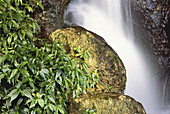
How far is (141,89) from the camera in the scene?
5.16 meters

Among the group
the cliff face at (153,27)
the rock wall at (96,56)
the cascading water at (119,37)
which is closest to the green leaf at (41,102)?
the rock wall at (96,56)

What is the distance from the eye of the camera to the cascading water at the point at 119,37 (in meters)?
4.97

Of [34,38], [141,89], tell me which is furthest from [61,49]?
[141,89]

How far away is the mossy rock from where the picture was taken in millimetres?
3629

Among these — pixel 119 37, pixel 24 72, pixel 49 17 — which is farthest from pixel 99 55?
pixel 119 37

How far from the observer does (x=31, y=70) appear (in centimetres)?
292

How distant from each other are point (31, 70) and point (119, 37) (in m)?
3.11

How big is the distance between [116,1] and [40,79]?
379cm

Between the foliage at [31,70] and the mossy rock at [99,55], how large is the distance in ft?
0.52

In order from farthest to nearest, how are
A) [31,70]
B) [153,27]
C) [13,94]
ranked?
1. [153,27]
2. [31,70]
3. [13,94]

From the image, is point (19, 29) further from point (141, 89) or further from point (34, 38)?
point (141, 89)

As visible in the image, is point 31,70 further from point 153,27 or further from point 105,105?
point 153,27

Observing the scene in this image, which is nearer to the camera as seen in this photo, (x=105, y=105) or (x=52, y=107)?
(x=52, y=107)

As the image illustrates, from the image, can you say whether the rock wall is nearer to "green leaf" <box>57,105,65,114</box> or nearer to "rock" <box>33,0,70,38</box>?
"rock" <box>33,0,70,38</box>
